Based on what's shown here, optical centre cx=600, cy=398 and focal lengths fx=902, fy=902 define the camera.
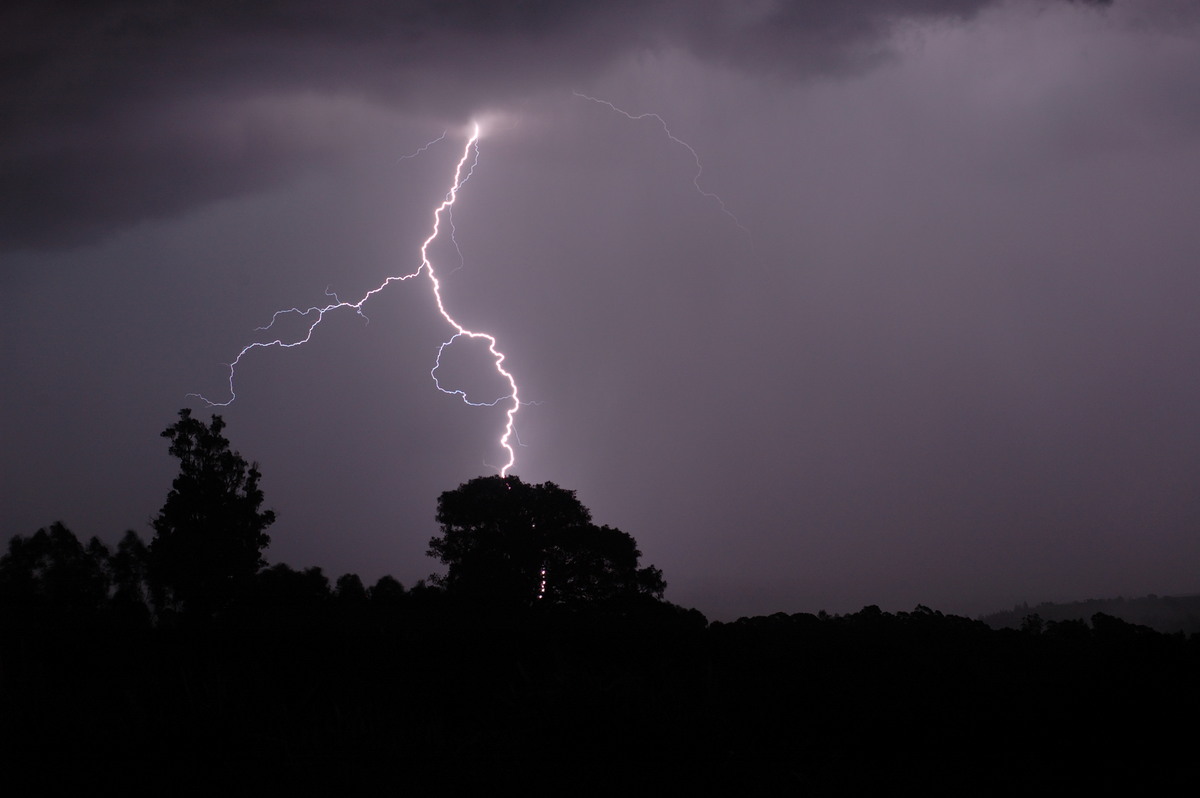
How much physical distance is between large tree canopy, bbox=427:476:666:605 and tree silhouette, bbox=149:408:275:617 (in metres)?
5.51

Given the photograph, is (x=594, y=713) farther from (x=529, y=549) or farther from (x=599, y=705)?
(x=529, y=549)

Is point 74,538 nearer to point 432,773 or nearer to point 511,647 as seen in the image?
point 511,647

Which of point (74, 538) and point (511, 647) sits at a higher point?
point (74, 538)

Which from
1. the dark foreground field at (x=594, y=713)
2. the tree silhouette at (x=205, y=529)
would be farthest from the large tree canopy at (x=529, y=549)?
the dark foreground field at (x=594, y=713)

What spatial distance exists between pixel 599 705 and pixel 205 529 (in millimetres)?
19595

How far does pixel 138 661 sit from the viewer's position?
1147 cm

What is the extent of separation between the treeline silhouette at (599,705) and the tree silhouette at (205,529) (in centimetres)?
956

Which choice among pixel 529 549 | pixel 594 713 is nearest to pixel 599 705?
pixel 594 713

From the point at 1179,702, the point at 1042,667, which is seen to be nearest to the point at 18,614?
the point at 1042,667

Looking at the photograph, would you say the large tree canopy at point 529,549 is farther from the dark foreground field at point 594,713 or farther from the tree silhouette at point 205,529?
the dark foreground field at point 594,713

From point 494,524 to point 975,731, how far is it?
20031mm

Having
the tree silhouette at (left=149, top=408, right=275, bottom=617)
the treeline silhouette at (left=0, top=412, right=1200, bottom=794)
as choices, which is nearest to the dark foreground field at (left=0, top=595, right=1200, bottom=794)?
the treeline silhouette at (left=0, top=412, right=1200, bottom=794)

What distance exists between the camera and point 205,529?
24453 millimetres

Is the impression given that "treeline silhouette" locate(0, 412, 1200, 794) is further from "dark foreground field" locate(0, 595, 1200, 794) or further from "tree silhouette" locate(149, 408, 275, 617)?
"tree silhouette" locate(149, 408, 275, 617)
